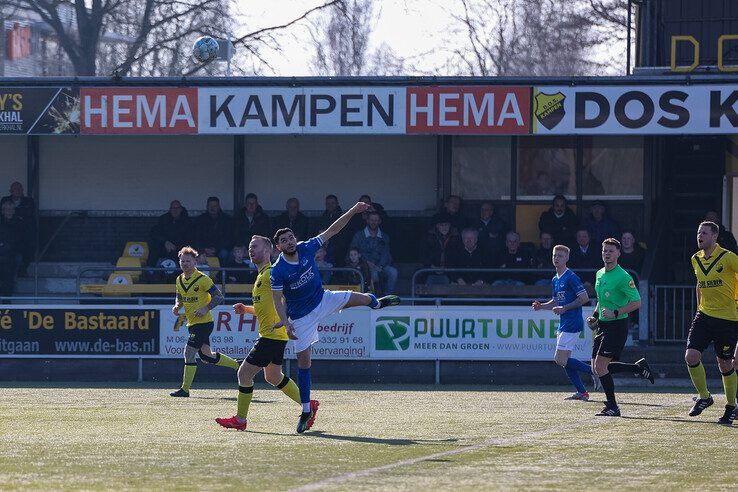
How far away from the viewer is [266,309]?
12.6 metres

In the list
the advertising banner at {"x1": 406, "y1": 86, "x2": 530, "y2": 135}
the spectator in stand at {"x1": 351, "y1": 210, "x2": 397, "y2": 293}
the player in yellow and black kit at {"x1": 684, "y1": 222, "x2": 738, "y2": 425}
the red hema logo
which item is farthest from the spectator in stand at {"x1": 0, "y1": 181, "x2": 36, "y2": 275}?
the player in yellow and black kit at {"x1": 684, "y1": 222, "x2": 738, "y2": 425}

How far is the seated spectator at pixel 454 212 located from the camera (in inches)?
855

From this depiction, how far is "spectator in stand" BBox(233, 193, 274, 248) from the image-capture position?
72.8ft

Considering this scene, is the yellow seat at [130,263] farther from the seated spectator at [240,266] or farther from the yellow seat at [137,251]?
the seated spectator at [240,266]

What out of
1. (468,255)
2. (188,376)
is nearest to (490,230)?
(468,255)

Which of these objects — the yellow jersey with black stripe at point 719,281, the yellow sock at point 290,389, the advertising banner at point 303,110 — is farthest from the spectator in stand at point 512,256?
the yellow sock at point 290,389

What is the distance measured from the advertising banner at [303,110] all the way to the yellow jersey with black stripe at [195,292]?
15.0ft

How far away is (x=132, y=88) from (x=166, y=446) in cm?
1157

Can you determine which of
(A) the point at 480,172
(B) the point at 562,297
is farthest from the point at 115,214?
(B) the point at 562,297

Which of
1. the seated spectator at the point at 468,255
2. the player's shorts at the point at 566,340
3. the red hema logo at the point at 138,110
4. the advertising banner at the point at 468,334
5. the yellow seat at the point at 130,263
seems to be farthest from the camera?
the yellow seat at the point at 130,263

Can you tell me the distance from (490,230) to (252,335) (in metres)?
4.59

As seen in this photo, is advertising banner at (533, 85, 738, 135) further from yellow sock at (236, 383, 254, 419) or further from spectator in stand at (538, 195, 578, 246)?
yellow sock at (236, 383, 254, 419)

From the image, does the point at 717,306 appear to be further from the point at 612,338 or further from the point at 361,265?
the point at 361,265

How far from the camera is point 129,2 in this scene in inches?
1502
